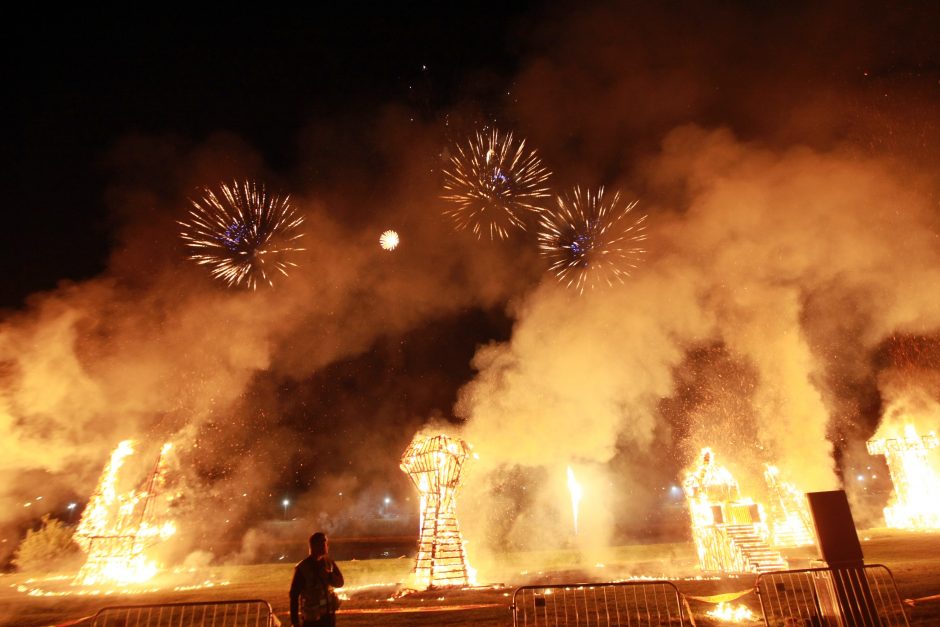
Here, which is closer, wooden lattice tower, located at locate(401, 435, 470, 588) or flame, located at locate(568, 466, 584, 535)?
wooden lattice tower, located at locate(401, 435, 470, 588)

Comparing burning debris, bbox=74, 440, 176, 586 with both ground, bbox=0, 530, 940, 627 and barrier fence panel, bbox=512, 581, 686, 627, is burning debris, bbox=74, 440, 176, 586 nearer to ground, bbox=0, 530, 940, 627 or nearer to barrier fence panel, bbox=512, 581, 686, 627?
ground, bbox=0, 530, 940, 627

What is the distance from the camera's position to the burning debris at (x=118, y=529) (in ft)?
42.3

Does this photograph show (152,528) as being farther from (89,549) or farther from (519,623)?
(519,623)

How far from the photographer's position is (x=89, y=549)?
13.1 m

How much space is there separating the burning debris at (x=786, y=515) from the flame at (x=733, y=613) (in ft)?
36.8

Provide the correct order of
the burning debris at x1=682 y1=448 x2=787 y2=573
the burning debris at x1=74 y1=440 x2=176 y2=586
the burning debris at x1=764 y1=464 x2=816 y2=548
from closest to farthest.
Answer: the burning debris at x1=682 y1=448 x2=787 y2=573, the burning debris at x1=74 y1=440 x2=176 y2=586, the burning debris at x1=764 y1=464 x2=816 y2=548

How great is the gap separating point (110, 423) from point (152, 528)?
147 inches

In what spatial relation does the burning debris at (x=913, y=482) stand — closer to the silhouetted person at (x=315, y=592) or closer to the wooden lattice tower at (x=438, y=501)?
the wooden lattice tower at (x=438, y=501)

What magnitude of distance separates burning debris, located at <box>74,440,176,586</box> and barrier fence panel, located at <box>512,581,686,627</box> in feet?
36.7

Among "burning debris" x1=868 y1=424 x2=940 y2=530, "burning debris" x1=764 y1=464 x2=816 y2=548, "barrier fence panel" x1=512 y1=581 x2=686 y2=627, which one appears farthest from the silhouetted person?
"burning debris" x1=868 y1=424 x2=940 y2=530

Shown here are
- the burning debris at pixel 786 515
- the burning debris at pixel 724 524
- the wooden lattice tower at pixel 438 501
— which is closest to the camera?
the wooden lattice tower at pixel 438 501

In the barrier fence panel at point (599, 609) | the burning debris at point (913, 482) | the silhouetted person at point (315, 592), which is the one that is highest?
the burning debris at point (913, 482)

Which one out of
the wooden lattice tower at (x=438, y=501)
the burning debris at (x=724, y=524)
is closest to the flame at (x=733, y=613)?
the burning debris at (x=724, y=524)

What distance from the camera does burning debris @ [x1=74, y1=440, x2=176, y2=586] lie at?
1288 centimetres
